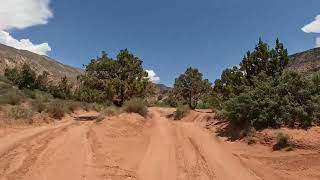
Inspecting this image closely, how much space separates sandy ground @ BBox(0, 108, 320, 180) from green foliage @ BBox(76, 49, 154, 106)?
12.4 metres

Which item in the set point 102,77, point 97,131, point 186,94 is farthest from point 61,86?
point 97,131

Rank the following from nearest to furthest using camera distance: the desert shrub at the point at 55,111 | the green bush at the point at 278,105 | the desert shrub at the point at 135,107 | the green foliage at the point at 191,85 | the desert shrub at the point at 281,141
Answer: the desert shrub at the point at 281,141
the green bush at the point at 278,105
the desert shrub at the point at 135,107
the desert shrub at the point at 55,111
the green foliage at the point at 191,85

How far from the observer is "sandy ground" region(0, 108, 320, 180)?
11.5 meters

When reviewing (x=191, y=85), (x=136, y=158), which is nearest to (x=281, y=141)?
(x=136, y=158)

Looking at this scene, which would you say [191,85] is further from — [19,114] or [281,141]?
[281,141]

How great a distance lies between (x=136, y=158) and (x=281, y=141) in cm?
559

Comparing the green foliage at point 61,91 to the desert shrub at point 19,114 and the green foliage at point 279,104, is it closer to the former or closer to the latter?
the desert shrub at point 19,114

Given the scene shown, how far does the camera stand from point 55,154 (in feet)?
44.3

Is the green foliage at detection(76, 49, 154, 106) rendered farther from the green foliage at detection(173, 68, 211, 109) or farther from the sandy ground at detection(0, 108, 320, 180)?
the green foliage at detection(173, 68, 211, 109)

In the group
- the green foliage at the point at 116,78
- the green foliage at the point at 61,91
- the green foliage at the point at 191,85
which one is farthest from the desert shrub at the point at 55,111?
the green foliage at the point at 191,85

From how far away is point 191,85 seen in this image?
5400 centimetres

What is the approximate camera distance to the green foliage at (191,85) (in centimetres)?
5400

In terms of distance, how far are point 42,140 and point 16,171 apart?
5.44 meters

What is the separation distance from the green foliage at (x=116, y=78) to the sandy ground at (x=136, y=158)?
40.8ft
